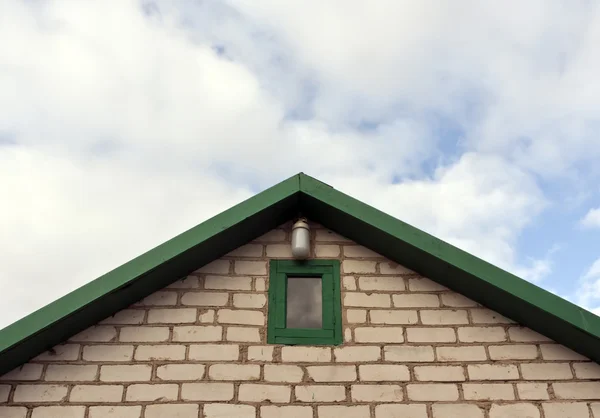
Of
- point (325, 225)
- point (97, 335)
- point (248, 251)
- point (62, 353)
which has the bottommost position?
point (62, 353)

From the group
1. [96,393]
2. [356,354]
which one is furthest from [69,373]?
[356,354]

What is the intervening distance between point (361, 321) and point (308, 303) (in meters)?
0.49

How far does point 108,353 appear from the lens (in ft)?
15.1

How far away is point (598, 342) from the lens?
441 centimetres

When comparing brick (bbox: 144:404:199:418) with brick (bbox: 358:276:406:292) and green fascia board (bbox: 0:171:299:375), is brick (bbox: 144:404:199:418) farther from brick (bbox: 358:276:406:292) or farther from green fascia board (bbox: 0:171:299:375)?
brick (bbox: 358:276:406:292)

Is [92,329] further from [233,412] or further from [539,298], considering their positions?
[539,298]

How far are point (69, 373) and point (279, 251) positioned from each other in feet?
6.60

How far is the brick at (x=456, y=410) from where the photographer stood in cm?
438

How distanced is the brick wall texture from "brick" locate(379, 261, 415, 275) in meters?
0.13

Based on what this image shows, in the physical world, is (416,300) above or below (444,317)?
above

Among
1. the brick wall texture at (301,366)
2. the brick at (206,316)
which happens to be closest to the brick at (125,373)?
the brick wall texture at (301,366)

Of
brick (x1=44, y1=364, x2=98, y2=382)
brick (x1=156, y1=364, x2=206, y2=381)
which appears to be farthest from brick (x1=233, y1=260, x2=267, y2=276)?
brick (x1=44, y1=364, x2=98, y2=382)

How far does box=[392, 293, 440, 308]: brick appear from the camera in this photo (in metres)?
4.87

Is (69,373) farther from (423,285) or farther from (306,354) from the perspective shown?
(423,285)
